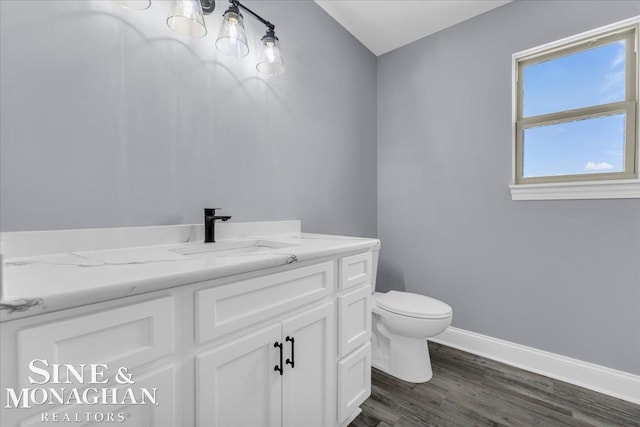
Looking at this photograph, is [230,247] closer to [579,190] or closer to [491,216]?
[491,216]

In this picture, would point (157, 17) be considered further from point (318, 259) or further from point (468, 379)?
point (468, 379)

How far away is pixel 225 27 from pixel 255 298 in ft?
3.93

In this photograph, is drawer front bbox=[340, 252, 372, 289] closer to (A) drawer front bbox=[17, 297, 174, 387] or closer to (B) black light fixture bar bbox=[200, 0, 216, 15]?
(A) drawer front bbox=[17, 297, 174, 387]

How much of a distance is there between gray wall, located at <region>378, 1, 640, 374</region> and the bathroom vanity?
123cm

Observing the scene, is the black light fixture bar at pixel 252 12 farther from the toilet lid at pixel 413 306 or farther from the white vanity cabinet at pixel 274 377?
the toilet lid at pixel 413 306

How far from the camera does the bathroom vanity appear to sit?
51cm

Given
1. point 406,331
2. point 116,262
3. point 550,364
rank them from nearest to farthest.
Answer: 1. point 116,262
2. point 406,331
3. point 550,364

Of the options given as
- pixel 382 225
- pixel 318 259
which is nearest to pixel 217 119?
pixel 318 259

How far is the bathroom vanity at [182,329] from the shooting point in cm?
51

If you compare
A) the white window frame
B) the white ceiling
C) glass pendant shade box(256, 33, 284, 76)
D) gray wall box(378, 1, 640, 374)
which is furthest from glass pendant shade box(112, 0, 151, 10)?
the white window frame

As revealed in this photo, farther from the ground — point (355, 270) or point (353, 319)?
point (355, 270)

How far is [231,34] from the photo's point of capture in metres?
1.25

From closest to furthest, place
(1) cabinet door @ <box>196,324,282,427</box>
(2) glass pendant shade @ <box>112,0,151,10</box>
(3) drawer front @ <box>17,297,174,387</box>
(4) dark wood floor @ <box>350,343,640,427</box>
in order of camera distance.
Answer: (3) drawer front @ <box>17,297,174,387</box> → (1) cabinet door @ <box>196,324,282,427</box> → (2) glass pendant shade @ <box>112,0,151,10</box> → (4) dark wood floor @ <box>350,343,640,427</box>

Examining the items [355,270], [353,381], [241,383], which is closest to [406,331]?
[353,381]
